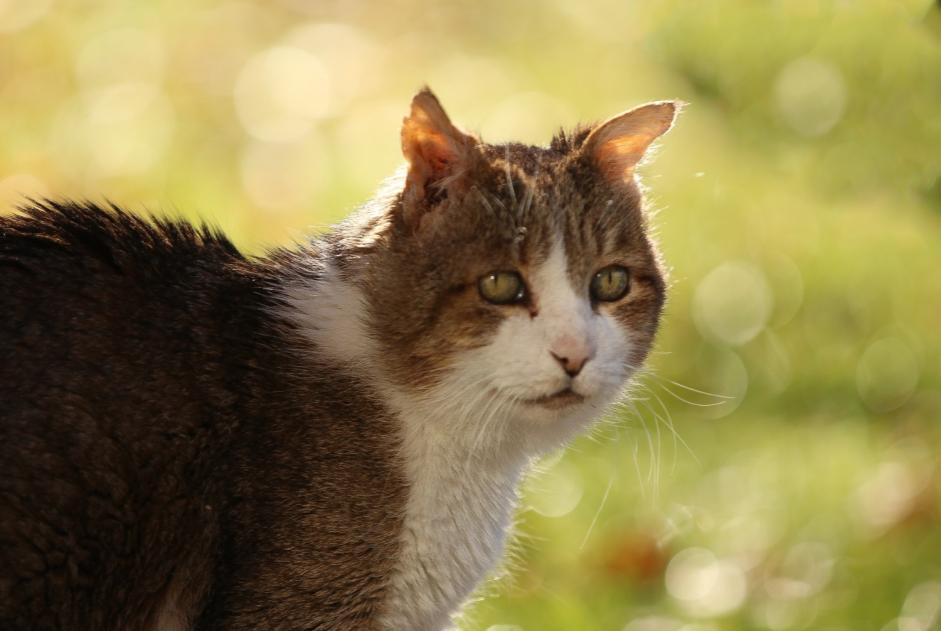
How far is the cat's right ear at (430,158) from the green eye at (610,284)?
31cm

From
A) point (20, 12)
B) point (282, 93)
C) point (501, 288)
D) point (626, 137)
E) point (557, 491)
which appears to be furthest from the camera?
point (20, 12)

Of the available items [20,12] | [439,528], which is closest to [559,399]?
[439,528]

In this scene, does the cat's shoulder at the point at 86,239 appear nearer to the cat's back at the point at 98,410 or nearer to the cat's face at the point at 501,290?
the cat's back at the point at 98,410

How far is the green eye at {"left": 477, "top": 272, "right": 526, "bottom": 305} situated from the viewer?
2.36 meters

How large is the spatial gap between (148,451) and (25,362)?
0.25 meters

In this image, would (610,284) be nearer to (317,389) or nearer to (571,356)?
(571,356)

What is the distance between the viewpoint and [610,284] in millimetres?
2514

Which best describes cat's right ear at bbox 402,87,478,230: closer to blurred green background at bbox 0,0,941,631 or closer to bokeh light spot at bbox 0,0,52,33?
blurred green background at bbox 0,0,941,631

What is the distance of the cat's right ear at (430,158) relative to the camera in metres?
2.35

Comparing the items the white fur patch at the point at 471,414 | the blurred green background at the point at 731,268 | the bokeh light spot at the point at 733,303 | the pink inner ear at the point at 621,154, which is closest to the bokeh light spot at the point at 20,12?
the blurred green background at the point at 731,268

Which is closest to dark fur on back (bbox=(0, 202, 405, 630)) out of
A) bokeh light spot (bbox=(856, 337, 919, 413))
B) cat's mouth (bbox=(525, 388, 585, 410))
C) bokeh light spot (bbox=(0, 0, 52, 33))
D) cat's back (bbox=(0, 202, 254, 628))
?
cat's back (bbox=(0, 202, 254, 628))

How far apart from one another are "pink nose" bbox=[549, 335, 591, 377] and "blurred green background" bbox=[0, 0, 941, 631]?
1.27ft

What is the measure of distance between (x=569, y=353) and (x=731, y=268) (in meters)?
2.47

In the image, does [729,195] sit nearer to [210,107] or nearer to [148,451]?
[210,107]
